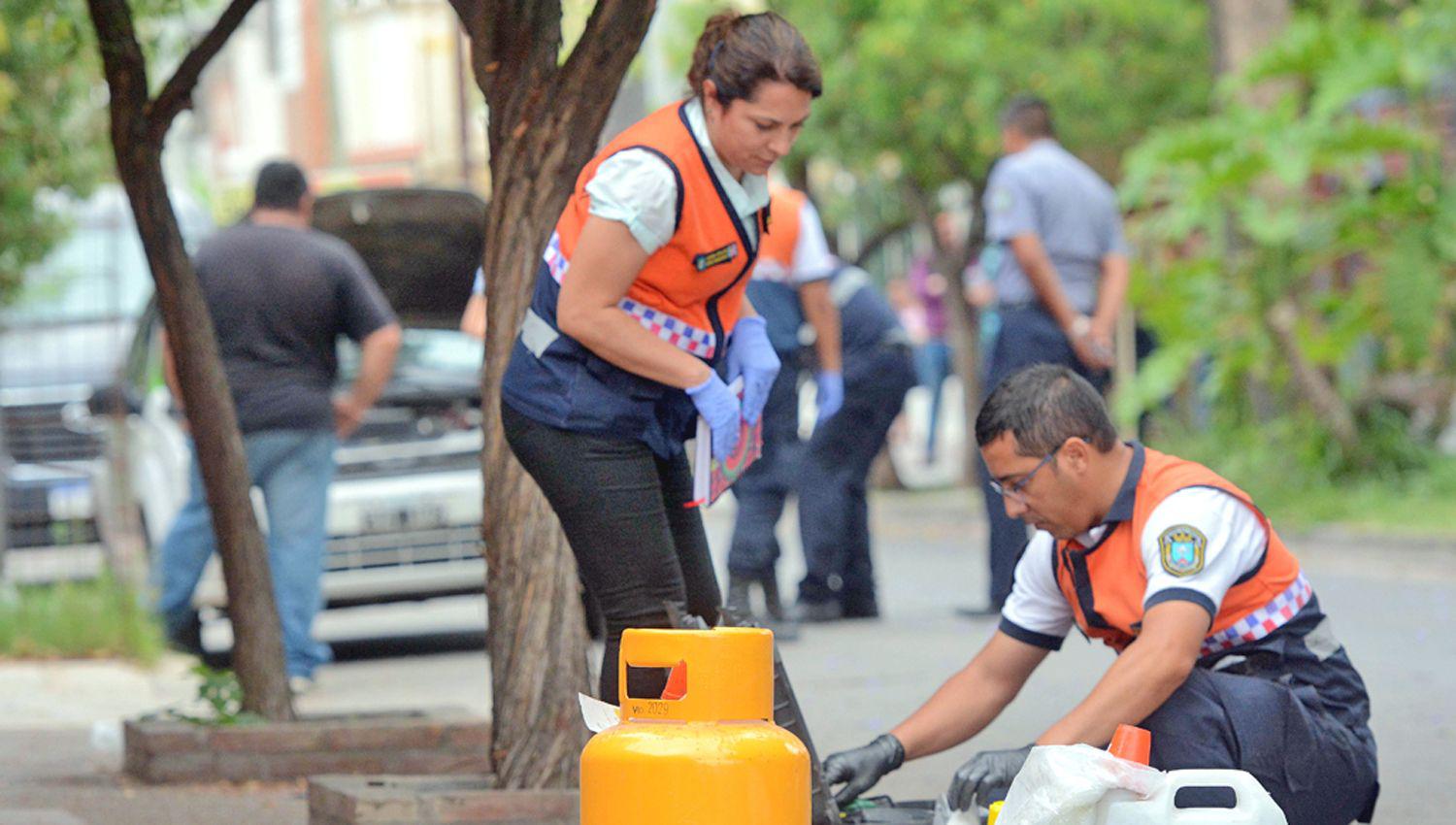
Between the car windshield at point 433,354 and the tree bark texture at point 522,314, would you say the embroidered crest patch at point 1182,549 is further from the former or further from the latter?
the car windshield at point 433,354

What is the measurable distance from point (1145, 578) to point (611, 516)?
96cm

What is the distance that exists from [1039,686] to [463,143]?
547 inches

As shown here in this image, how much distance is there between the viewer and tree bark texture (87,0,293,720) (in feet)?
19.4

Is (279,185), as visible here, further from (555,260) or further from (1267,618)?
(1267,618)

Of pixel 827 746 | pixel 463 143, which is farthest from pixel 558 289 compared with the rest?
pixel 463 143

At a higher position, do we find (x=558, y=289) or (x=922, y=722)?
(x=558, y=289)

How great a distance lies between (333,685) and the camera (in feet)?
27.9

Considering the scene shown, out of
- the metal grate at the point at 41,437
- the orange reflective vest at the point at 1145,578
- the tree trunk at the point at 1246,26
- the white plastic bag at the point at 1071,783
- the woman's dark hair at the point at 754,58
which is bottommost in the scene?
the metal grate at the point at 41,437

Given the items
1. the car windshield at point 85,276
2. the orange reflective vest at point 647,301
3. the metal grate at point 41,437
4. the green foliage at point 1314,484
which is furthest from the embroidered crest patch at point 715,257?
the car windshield at point 85,276

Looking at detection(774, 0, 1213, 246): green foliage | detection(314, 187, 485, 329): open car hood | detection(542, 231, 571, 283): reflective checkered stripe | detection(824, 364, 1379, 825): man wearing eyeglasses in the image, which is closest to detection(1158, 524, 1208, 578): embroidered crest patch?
detection(824, 364, 1379, 825): man wearing eyeglasses

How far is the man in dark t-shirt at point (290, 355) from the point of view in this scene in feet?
25.8

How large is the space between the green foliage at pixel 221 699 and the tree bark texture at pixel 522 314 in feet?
5.00

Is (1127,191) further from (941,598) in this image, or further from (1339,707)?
(1339,707)

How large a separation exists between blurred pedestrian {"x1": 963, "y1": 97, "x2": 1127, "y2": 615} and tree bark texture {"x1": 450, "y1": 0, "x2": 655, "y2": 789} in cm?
383
